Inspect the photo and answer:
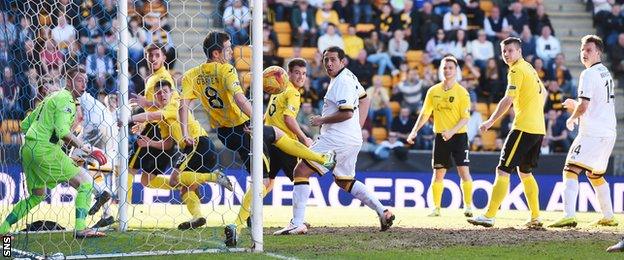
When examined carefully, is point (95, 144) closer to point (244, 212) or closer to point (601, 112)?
point (244, 212)

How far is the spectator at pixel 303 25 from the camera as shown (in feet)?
73.9

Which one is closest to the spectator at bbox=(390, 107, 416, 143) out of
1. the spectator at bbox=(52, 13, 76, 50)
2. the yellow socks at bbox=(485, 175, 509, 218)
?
the yellow socks at bbox=(485, 175, 509, 218)

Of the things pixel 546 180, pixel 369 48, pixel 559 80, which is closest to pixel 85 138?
pixel 546 180

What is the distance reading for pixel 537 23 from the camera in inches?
906

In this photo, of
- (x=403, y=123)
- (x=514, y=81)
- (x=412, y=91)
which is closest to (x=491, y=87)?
(x=412, y=91)

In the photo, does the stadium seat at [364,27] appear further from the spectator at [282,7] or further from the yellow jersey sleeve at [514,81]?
the yellow jersey sleeve at [514,81]

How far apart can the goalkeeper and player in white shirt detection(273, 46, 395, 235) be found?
6.65 ft

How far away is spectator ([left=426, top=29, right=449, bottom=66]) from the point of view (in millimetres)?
22531

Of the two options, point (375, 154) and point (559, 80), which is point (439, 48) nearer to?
point (559, 80)

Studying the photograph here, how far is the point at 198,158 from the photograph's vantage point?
12.3 m

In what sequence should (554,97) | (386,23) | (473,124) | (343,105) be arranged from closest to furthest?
(343,105) → (473,124) → (554,97) → (386,23)

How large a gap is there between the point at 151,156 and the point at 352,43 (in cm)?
945

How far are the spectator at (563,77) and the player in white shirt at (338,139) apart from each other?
10842 mm

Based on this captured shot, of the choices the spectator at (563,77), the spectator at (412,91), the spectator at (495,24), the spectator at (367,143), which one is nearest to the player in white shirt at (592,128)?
the spectator at (367,143)
